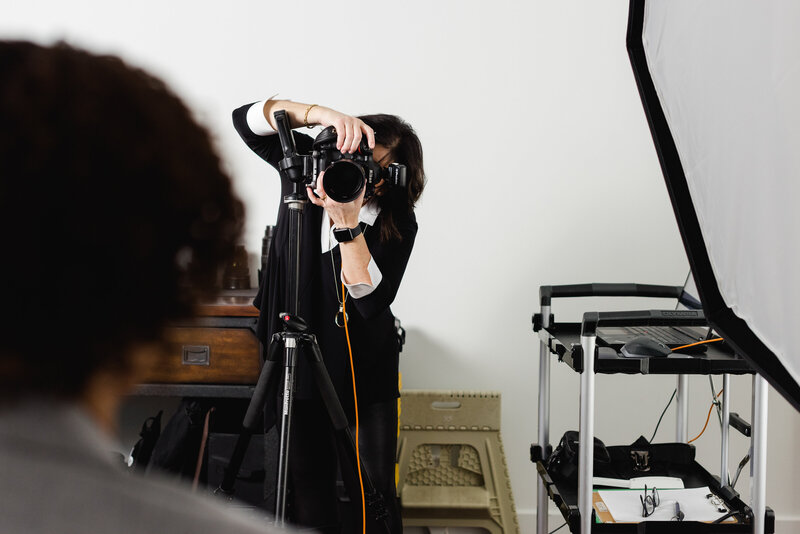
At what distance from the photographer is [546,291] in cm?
156

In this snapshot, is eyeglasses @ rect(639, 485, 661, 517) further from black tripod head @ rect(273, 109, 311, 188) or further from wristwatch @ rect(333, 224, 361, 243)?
black tripod head @ rect(273, 109, 311, 188)

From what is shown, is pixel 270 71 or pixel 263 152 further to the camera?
pixel 270 71

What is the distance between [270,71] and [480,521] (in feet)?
5.04

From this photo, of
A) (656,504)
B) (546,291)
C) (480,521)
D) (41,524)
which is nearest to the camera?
(41,524)

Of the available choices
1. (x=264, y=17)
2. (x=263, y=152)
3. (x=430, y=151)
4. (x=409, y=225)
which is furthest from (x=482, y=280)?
(x=264, y=17)

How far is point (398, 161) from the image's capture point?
1403 millimetres

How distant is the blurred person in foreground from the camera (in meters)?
0.29

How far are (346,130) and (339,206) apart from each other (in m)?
0.15

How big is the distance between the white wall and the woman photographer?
620 millimetres

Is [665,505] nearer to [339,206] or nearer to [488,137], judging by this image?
[339,206]

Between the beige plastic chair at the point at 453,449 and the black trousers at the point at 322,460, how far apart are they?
47cm

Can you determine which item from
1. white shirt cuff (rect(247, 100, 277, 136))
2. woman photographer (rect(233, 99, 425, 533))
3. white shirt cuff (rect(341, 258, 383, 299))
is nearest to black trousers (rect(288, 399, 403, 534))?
woman photographer (rect(233, 99, 425, 533))

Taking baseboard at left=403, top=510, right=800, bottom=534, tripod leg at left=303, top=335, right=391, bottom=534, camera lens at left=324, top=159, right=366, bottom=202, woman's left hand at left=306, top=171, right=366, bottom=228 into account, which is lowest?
baseboard at left=403, top=510, right=800, bottom=534

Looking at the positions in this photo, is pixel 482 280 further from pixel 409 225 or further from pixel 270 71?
pixel 270 71
